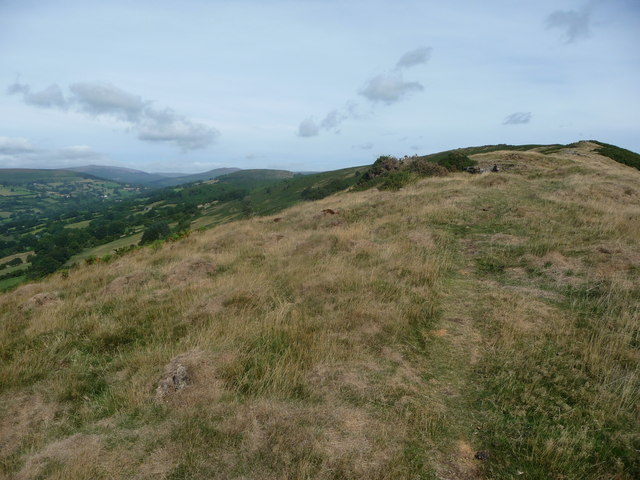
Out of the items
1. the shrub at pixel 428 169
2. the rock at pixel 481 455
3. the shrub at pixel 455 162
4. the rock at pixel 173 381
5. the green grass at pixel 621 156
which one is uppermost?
the green grass at pixel 621 156

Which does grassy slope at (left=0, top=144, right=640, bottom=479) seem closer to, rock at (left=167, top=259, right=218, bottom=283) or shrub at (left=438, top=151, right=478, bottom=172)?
rock at (left=167, top=259, right=218, bottom=283)

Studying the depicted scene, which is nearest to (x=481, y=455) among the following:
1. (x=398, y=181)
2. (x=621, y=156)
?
(x=398, y=181)

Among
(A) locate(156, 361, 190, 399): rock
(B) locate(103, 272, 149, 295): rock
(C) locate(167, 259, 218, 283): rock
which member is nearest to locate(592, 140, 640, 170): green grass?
(C) locate(167, 259, 218, 283): rock

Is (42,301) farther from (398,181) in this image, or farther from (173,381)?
(398,181)

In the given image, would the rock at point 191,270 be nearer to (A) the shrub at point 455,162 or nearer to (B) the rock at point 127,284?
(B) the rock at point 127,284

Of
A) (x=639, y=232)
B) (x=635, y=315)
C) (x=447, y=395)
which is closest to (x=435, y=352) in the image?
(x=447, y=395)

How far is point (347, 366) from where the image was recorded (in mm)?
5145

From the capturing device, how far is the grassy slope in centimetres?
359

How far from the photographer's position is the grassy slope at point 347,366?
359 cm

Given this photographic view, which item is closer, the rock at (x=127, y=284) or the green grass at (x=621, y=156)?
the rock at (x=127, y=284)

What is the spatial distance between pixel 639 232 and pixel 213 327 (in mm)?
12702

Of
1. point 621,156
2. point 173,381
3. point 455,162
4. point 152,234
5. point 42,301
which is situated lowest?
point 152,234

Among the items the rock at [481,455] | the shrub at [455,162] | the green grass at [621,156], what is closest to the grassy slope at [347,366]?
the rock at [481,455]

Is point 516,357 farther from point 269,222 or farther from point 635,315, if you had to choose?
point 269,222
